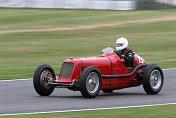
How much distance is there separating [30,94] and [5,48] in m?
12.9

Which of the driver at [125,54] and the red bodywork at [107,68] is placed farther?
the driver at [125,54]

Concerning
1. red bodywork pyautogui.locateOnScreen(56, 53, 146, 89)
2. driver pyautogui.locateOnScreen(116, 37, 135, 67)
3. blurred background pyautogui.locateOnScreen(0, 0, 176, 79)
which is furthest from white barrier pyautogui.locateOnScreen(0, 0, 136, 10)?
red bodywork pyautogui.locateOnScreen(56, 53, 146, 89)

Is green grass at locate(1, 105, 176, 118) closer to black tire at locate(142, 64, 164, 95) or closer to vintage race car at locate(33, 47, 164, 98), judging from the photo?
vintage race car at locate(33, 47, 164, 98)

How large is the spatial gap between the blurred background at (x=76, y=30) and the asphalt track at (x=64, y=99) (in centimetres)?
308

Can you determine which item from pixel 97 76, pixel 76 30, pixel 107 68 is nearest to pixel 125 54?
pixel 107 68

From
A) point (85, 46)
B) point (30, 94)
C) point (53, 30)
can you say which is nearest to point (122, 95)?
point (30, 94)

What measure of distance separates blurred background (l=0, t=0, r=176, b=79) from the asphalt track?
3.08 meters

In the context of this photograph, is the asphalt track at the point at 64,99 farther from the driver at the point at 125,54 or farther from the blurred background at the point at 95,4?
the blurred background at the point at 95,4

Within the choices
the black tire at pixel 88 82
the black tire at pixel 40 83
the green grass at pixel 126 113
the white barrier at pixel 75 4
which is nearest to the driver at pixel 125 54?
the black tire at pixel 88 82

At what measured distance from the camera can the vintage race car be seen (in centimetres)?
1035

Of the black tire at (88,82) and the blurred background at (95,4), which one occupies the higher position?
the blurred background at (95,4)

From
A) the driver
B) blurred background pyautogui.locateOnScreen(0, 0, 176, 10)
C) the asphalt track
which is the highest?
blurred background pyautogui.locateOnScreen(0, 0, 176, 10)

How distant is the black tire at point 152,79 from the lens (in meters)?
11.1

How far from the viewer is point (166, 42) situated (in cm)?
2595
